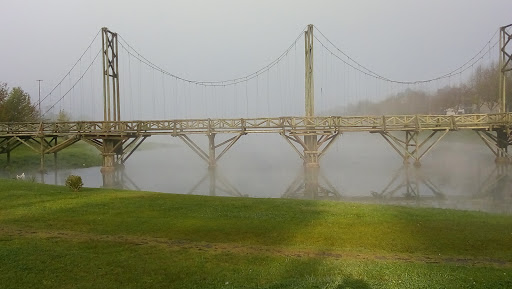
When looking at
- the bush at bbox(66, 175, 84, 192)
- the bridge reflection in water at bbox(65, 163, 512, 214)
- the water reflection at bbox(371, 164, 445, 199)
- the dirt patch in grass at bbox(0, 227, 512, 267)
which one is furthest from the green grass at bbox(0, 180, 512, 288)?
the water reflection at bbox(371, 164, 445, 199)

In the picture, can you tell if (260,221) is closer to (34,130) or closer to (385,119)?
(385,119)

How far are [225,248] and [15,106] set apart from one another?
53.8m

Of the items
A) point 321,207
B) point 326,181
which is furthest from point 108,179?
point 321,207

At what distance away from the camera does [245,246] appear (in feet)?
31.0

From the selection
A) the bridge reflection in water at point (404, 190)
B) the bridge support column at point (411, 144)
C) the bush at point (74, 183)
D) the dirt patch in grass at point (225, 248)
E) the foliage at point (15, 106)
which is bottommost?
the bridge reflection in water at point (404, 190)

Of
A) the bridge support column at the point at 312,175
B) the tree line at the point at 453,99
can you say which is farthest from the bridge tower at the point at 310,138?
the tree line at the point at 453,99

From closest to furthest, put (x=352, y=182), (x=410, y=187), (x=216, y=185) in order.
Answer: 1. (x=410, y=187)
2. (x=216, y=185)
3. (x=352, y=182)

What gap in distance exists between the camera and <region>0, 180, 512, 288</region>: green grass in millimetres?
A: 7293

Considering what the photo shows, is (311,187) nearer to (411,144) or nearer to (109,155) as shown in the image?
(411,144)

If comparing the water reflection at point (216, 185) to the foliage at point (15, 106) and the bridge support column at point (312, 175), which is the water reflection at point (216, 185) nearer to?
the bridge support column at point (312, 175)

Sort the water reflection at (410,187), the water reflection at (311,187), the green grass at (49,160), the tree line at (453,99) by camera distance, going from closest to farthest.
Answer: the water reflection at (311,187)
the water reflection at (410,187)
the green grass at (49,160)
the tree line at (453,99)

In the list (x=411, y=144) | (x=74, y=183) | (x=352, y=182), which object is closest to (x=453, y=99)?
(x=411, y=144)

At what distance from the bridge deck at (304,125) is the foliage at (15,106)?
1796 centimetres

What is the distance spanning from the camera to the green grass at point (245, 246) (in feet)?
23.9
